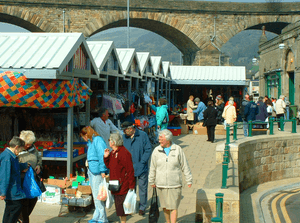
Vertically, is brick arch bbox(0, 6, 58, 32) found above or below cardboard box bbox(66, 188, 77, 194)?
above

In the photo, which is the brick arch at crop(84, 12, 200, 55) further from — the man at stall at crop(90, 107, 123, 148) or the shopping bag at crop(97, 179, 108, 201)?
the shopping bag at crop(97, 179, 108, 201)

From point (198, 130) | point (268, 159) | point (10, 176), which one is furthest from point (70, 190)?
point (198, 130)

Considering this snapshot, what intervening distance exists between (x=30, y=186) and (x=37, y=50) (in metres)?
3.14

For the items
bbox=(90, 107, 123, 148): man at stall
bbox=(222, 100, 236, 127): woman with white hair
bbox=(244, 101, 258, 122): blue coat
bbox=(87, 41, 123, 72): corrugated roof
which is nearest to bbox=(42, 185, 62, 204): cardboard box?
bbox=(90, 107, 123, 148): man at stall

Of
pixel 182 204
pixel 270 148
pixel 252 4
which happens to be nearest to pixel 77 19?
pixel 252 4

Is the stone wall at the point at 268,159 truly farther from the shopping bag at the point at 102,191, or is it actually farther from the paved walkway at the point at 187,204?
the shopping bag at the point at 102,191

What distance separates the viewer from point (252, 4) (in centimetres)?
3106

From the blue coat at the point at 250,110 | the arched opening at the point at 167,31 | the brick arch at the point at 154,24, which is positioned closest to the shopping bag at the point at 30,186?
the blue coat at the point at 250,110

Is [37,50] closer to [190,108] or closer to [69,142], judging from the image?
[69,142]

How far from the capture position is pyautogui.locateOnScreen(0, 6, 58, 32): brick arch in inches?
1055

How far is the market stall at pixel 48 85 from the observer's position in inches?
260

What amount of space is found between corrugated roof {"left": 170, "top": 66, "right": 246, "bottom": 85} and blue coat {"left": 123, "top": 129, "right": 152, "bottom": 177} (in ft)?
48.6

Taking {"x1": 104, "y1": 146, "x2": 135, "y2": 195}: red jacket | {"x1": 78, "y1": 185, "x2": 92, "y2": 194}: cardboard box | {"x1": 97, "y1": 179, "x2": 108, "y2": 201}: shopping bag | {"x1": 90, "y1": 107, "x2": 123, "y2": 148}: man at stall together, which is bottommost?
{"x1": 78, "y1": 185, "x2": 92, "y2": 194}: cardboard box

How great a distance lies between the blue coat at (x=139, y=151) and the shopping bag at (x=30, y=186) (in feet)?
5.37
